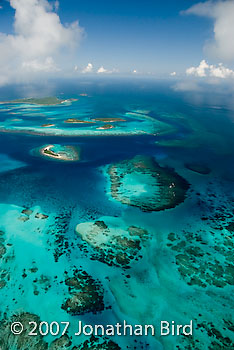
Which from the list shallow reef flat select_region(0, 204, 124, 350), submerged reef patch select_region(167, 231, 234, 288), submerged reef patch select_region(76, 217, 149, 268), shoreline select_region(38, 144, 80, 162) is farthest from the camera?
shoreline select_region(38, 144, 80, 162)

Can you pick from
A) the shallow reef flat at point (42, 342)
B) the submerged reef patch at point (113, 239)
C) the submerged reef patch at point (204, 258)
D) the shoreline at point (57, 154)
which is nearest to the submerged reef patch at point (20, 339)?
the shallow reef flat at point (42, 342)

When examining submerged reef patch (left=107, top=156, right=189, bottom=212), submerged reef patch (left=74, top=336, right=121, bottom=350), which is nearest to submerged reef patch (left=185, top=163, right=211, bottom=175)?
submerged reef patch (left=107, top=156, right=189, bottom=212)

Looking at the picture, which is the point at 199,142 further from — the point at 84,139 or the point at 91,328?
the point at 91,328

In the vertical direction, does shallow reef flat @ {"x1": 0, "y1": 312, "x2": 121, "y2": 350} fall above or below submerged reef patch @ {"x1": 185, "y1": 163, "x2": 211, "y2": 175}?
below

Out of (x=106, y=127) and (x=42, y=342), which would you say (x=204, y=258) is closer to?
(x=42, y=342)

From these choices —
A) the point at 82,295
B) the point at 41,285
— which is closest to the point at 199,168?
the point at 82,295

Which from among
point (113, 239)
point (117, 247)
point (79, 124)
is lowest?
point (117, 247)

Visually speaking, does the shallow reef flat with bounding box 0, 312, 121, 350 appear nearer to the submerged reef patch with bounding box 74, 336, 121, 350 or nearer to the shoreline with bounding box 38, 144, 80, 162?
the submerged reef patch with bounding box 74, 336, 121, 350

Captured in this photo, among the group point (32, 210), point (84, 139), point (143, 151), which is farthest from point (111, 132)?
point (32, 210)
